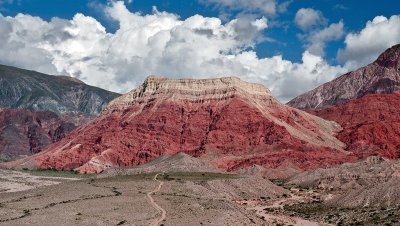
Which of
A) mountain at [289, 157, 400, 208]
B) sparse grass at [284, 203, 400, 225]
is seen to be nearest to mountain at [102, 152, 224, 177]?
mountain at [289, 157, 400, 208]

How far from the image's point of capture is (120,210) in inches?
3278

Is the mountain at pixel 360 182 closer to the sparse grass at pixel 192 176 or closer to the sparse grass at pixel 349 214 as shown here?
the sparse grass at pixel 349 214

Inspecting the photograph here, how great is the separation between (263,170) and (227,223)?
4597 inches

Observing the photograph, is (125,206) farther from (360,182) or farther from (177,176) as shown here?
(360,182)

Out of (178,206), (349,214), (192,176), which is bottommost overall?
(349,214)

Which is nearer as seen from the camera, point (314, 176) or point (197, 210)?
point (197, 210)

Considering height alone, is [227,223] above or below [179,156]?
below

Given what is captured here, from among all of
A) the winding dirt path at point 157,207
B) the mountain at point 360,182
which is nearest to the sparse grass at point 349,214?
the mountain at point 360,182

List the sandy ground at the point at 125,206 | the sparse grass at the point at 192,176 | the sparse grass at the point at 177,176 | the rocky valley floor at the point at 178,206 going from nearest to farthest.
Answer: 1. the sandy ground at the point at 125,206
2. the rocky valley floor at the point at 178,206
3. the sparse grass at the point at 177,176
4. the sparse grass at the point at 192,176

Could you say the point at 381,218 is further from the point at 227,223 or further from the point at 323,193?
the point at 323,193

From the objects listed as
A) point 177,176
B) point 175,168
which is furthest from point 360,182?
point 175,168

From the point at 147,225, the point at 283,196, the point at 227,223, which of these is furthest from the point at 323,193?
the point at 147,225

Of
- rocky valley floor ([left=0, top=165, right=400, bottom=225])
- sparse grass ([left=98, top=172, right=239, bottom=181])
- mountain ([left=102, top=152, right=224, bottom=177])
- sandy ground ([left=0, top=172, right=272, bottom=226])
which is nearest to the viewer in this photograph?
sandy ground ([left=0, top=172, right=272, bottom=226])

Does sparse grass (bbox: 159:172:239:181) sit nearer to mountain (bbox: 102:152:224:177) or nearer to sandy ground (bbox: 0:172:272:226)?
mountain (bbox: 102:152:224:177)
